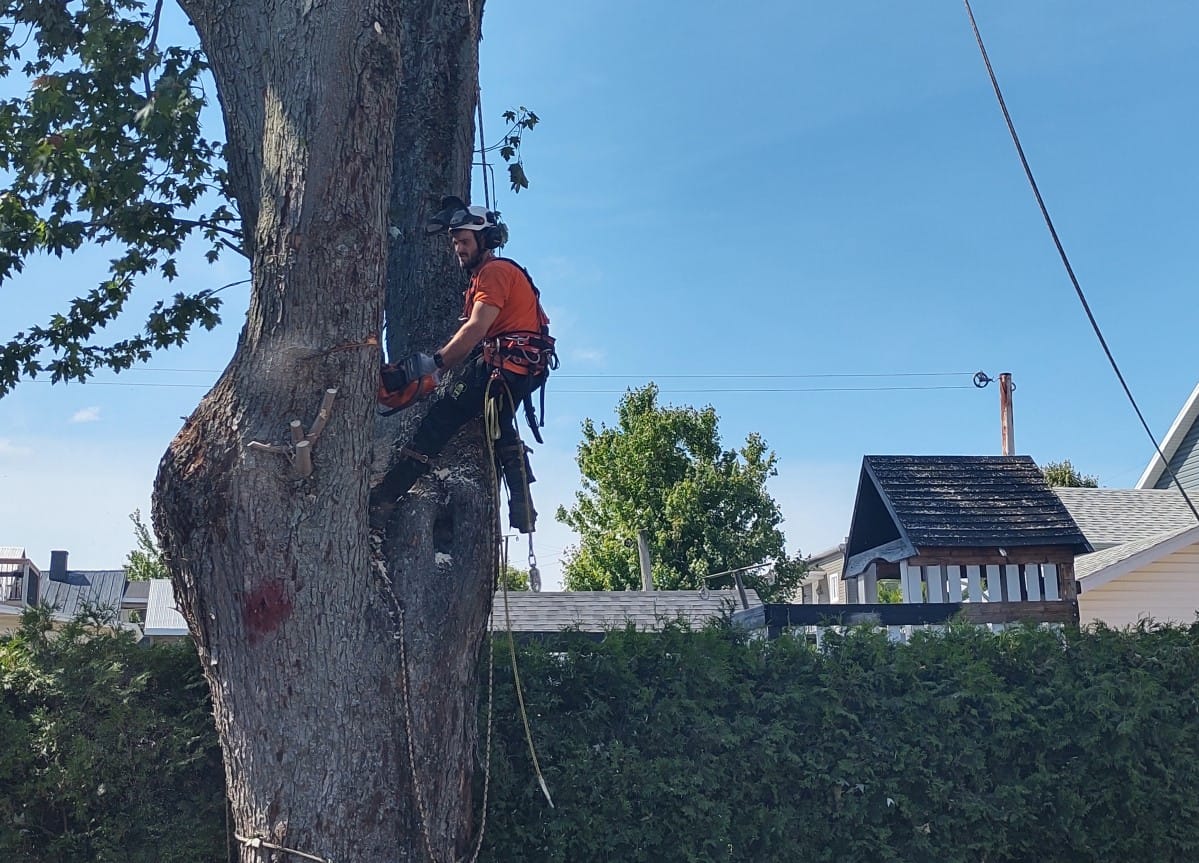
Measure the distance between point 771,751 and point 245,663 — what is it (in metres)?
2.93

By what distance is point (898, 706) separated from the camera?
638 centimetres

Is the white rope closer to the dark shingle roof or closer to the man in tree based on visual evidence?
the man in tree

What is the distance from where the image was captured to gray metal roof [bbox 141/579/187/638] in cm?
2542

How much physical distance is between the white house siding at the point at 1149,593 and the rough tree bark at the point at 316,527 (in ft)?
40.0

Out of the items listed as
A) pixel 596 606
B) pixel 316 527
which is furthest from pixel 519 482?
pixel 596 606

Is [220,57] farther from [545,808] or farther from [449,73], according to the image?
[545,808]

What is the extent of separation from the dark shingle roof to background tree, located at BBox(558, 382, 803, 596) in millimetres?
14506

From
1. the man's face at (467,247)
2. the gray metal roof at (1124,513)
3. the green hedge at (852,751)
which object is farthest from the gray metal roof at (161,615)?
the man's face at (467,247)

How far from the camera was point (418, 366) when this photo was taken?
16.4 ft

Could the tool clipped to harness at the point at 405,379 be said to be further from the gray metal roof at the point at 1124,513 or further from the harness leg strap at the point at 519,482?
the gray metal roof at the point at 1124,513

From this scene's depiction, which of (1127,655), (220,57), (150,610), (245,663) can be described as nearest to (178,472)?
(245,663)

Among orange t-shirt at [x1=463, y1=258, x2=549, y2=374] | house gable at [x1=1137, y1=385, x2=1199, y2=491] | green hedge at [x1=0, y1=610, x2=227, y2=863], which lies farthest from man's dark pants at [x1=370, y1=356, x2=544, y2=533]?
house gable at [x1=1137, y1=385, x2=1199, y2=491]

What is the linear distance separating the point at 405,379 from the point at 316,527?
0.87 meters

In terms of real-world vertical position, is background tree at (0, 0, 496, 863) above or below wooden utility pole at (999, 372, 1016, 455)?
below
